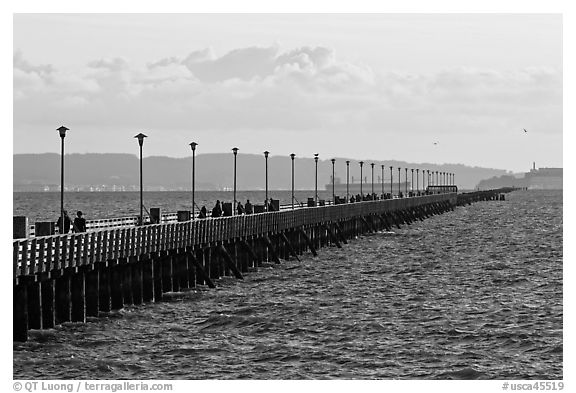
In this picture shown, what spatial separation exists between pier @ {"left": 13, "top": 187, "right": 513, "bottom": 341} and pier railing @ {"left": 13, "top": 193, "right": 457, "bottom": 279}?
31 millimetres

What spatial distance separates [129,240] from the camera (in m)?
47.1

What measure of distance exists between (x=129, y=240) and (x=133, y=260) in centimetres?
109

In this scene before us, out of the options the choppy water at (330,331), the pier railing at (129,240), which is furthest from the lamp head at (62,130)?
the choppy water at (330,331)

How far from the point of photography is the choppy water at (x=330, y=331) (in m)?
35.5

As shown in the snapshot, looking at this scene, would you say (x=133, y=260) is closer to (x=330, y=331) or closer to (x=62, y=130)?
(x=62, y=130)

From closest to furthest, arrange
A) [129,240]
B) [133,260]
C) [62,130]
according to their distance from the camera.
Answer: [129,240], [62,130], [133,260]

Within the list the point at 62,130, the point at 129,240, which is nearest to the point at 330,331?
the point at 129,240

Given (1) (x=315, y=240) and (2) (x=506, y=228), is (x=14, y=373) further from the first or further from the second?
(2) (x=506, y=228)

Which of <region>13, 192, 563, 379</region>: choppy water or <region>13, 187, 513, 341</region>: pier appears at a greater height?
<region>13, 187, 513, 341</region>: pier

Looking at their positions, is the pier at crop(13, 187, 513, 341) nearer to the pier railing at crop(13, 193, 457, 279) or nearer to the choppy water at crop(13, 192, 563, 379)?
the pier railing at crop(13, 193, 457, 279)

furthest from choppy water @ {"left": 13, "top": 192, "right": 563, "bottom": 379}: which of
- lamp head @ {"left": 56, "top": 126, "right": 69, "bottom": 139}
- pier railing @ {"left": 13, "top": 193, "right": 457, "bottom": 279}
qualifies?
lamp head @ {"left": 56, "top": 126, "right": 69, "bottom": 139}

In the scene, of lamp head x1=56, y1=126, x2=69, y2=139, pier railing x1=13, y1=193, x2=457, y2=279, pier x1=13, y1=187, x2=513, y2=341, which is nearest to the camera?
pier railing x1=13, y1=193, x2=457, y2=279

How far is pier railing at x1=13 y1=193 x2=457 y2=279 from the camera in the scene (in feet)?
126
